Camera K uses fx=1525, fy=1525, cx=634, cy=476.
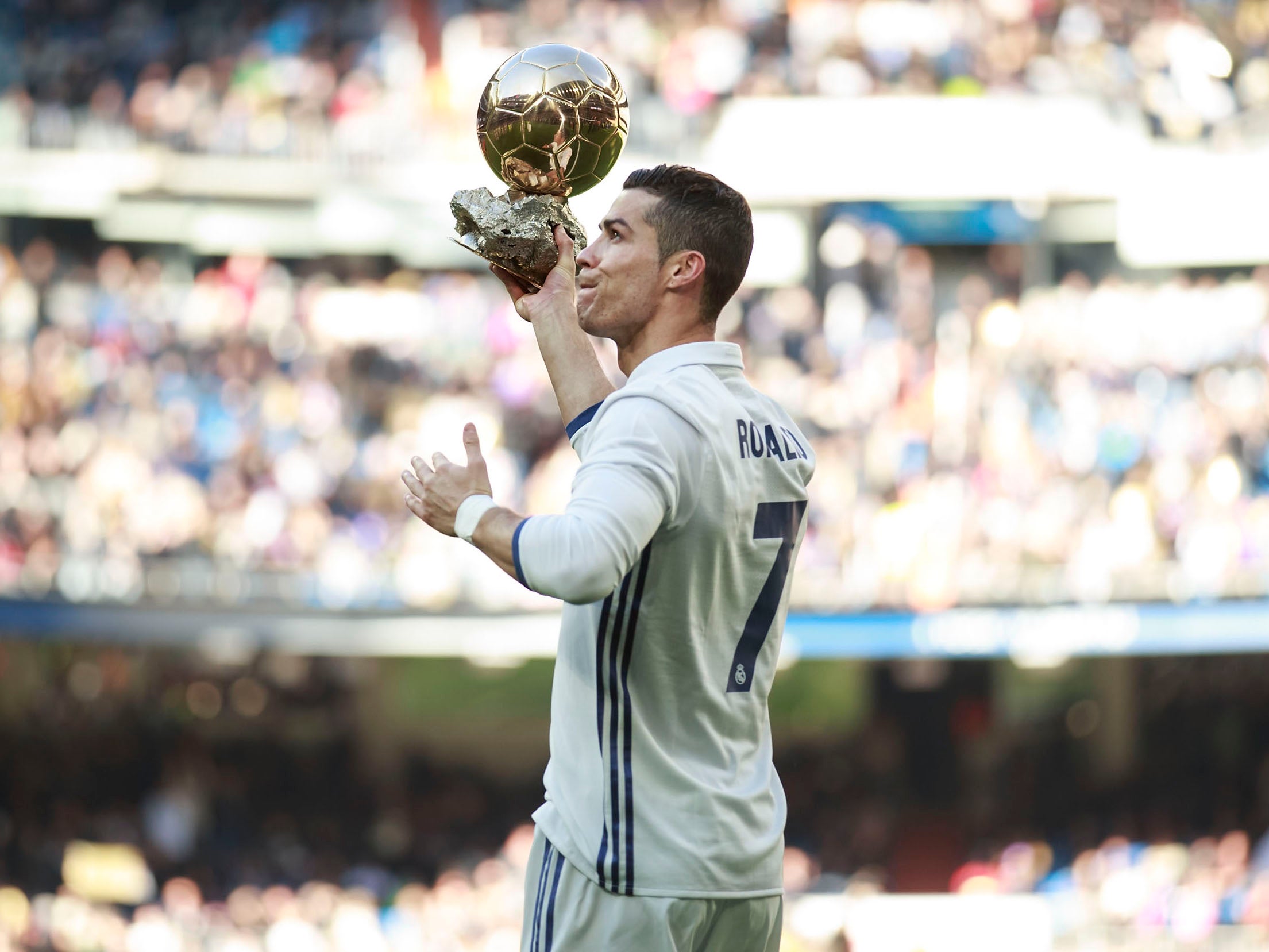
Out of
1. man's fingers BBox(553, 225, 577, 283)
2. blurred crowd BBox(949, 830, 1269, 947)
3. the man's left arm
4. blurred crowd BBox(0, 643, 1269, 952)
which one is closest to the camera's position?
the man's left arm

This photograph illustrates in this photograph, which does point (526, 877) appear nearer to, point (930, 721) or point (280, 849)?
point (280, 849)

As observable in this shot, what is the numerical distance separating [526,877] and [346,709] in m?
13.2

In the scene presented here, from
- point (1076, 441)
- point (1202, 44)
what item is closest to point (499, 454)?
point (1076, 441)

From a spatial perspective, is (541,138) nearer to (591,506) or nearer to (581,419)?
(581,419)

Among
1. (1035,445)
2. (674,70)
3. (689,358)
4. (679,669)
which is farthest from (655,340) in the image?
(674,70)

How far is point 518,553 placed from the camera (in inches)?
81.7

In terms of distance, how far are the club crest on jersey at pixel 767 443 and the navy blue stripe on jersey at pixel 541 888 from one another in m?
0.68

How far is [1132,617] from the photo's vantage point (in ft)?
37.7

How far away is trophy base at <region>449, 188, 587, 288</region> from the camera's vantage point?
2.74 metres

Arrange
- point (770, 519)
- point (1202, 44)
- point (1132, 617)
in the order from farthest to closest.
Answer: point (1202, 44) < point (1132, 617) < point (770, 519)

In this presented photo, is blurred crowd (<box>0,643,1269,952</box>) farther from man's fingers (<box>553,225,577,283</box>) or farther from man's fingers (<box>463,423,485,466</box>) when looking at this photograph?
man's fingers (<box>463,423,485,466</box>)

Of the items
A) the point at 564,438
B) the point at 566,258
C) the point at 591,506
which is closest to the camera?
the point at 591,506

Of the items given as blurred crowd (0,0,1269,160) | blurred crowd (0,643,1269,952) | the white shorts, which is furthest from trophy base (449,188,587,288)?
blurred crowd (0,0,1269,160)

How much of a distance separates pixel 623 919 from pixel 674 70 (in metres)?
12.3
